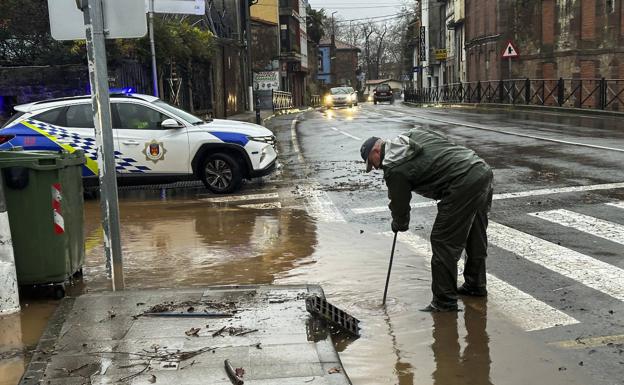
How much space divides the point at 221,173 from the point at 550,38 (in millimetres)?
31041

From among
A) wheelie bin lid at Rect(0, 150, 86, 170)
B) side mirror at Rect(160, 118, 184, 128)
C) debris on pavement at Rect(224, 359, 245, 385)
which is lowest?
debris on pavement at Rect(224, 359, 245, 385)

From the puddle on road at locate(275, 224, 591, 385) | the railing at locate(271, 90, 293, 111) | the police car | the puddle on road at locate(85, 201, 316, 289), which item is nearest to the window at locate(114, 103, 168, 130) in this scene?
the police car

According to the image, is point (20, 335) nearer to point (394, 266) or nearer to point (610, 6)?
point (394, 266)

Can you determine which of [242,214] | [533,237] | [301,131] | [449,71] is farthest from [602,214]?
[449,71]

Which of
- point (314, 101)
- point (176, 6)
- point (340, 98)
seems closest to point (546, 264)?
point (176, 6)

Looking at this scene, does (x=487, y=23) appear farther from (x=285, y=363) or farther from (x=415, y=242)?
(x=285, y=363)

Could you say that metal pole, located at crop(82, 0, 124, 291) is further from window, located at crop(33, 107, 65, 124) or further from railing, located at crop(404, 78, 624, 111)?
railing, located at crop(404, 78, 624, 111)

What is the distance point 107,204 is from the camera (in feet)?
17.2

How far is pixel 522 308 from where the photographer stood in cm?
505

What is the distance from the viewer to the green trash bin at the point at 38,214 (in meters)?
5.29

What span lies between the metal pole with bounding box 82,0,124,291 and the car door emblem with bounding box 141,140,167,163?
17.1 feet

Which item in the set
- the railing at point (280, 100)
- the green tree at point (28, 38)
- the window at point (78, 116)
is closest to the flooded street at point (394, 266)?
the window at point (78, 116)

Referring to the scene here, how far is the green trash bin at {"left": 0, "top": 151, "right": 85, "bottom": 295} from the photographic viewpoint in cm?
529

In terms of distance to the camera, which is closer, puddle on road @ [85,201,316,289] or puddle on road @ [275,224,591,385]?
puddle on road @ [275,224,591,385]
